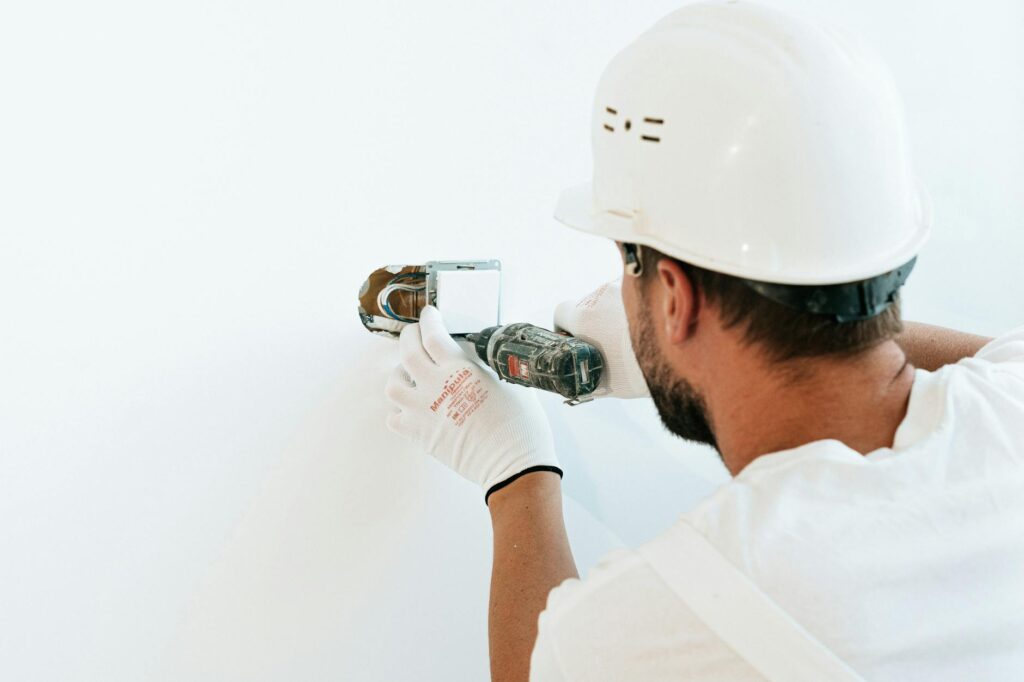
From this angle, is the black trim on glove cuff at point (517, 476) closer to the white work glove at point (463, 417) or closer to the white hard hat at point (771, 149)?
the white work glove at point (463, 417)

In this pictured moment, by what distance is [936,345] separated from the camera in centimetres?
129

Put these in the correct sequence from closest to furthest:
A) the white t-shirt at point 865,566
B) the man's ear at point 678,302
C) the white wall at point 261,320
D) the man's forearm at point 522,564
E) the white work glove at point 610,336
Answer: the white t-shirt at point 865,566
the man's ear at point 678,302
the man's forearm at point 522,564
the white wall at point 261,320
the white work glove at point 610,336

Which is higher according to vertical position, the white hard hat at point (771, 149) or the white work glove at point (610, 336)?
the white hard hat at point (771, 149)

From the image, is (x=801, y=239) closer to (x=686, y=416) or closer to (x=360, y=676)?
(x=686, y=416)

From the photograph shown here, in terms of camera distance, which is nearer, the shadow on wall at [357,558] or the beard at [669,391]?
the beard at [669,391]

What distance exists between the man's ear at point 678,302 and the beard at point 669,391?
45mm

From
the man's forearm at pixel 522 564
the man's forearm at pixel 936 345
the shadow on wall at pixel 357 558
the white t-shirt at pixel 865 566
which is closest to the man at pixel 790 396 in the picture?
the white t-shirt at pixel 865 566

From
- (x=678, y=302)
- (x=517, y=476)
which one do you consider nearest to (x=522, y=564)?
(x=517, y=476)

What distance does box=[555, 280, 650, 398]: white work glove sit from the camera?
1328 mm

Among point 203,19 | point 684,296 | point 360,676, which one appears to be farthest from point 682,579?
point 203,19

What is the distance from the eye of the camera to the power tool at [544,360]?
1.24 metres

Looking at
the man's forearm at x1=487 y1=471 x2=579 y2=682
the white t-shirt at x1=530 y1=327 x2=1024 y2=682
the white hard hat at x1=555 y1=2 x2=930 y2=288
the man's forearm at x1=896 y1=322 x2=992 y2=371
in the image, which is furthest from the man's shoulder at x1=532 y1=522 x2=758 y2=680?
the man's forearm at x1=896 y1=322 x2=992 y2=371

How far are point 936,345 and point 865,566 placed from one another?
0.59 m

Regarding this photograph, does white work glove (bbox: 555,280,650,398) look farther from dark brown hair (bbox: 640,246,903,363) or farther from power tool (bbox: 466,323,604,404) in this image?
dark brown hair (bbox: 640,246,903,363)
